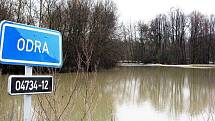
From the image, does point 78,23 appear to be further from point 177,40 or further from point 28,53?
point 177,40

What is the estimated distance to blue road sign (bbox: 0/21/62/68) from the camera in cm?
130

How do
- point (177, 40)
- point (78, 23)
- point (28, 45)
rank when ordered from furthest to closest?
point (177, 40)
point (78, 23)
point (28, 45)

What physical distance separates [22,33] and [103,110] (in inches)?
235

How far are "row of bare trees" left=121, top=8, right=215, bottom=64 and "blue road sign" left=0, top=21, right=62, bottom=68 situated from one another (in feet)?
144

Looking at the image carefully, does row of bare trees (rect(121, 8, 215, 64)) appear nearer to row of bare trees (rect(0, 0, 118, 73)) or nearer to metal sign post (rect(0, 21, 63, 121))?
row of bare trees (rect(0, 0, 118, 73))

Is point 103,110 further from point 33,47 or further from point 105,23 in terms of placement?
point 105,23

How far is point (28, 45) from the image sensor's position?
1375mm

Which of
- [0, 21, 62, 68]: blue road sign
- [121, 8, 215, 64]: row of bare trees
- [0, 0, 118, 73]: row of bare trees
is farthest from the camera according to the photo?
[121, 8, 215, 64]: row of bare trees

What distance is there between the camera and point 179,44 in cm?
4681

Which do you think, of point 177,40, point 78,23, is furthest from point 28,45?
point 177,40

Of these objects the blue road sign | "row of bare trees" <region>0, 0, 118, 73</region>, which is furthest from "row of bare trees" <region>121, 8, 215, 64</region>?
the blue road sign

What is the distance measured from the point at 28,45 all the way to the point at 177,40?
47237 mm

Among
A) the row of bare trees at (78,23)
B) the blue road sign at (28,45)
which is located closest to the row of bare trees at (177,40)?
the row of bare trees at (78,23)

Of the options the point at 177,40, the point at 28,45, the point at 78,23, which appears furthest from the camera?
the point at 177,40
